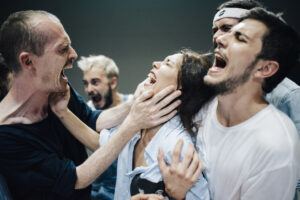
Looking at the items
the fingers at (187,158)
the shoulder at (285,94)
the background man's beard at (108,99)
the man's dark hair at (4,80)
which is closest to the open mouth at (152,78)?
the fingers at (187,158)

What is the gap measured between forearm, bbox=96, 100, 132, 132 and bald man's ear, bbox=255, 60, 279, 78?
0.86 meters

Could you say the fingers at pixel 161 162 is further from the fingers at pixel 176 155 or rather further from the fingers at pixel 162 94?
the fingers at pixel 162 94

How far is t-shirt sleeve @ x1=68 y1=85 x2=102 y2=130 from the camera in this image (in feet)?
5.83

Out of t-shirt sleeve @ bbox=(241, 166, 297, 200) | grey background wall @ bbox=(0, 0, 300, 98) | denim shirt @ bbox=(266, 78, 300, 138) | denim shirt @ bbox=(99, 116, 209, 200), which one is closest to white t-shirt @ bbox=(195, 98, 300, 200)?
t-shirt sleeve @ bbox=(241, 166, 297, 200)

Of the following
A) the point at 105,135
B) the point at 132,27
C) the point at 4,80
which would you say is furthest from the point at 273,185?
the point at 132,27

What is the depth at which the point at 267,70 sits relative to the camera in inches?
53.1

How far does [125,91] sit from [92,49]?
1.07m

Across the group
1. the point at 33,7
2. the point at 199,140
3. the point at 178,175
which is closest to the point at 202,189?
the point at 178,175

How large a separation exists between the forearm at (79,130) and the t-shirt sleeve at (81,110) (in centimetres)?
13

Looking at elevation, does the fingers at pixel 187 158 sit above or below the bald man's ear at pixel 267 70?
below

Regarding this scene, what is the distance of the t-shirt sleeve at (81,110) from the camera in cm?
178

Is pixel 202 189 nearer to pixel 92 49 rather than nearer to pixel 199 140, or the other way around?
pixel 199 140

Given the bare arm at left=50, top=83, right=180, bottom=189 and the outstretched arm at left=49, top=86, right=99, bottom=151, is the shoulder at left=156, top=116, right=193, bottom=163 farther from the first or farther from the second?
the outstretched arm at left=49, top=86, right=99, bottom=151

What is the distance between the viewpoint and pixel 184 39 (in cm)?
476
